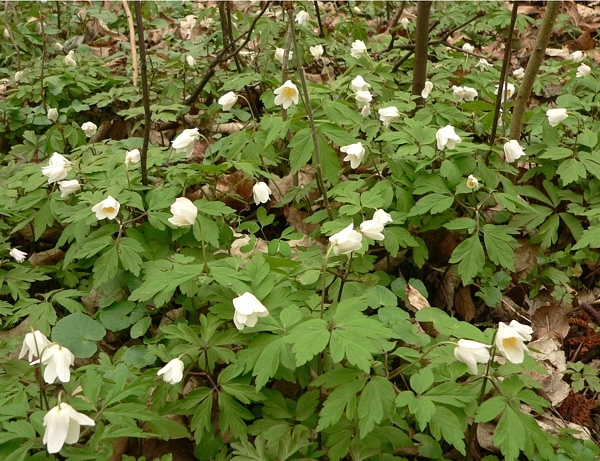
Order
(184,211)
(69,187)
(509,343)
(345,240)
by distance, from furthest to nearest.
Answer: (69,187)
(184,211)
(345,240)
(509,343)

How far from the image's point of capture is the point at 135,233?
7.76 feet

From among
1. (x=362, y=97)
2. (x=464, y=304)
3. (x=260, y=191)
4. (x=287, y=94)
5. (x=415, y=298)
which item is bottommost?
(x=464, y=304)

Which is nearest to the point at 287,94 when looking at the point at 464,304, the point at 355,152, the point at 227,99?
the point at 355,152

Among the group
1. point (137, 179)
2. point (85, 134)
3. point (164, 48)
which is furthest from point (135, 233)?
point (164, 48)

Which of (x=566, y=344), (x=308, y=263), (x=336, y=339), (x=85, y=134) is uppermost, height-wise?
(x=336, y=339)


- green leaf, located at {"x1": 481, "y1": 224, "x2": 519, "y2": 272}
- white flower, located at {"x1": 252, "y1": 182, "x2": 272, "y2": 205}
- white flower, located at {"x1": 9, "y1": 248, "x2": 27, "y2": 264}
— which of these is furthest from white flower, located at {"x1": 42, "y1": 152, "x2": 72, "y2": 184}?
green leaf, located at {"x1": 481, "y1": 224, "x2": 519, "y2": 272}

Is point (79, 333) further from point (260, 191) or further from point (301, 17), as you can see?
point (301, 17)

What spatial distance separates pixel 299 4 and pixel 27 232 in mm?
2728

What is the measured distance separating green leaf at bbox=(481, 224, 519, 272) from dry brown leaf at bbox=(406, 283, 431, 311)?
1.14ft

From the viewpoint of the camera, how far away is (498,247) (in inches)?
92.4

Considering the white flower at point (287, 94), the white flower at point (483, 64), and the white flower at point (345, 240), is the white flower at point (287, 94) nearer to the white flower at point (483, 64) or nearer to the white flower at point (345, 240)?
the white flower at point (345, 240)

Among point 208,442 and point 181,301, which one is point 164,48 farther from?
point 208,442

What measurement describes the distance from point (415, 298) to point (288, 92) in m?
1.13

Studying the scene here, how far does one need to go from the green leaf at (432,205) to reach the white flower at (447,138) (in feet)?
0.77
